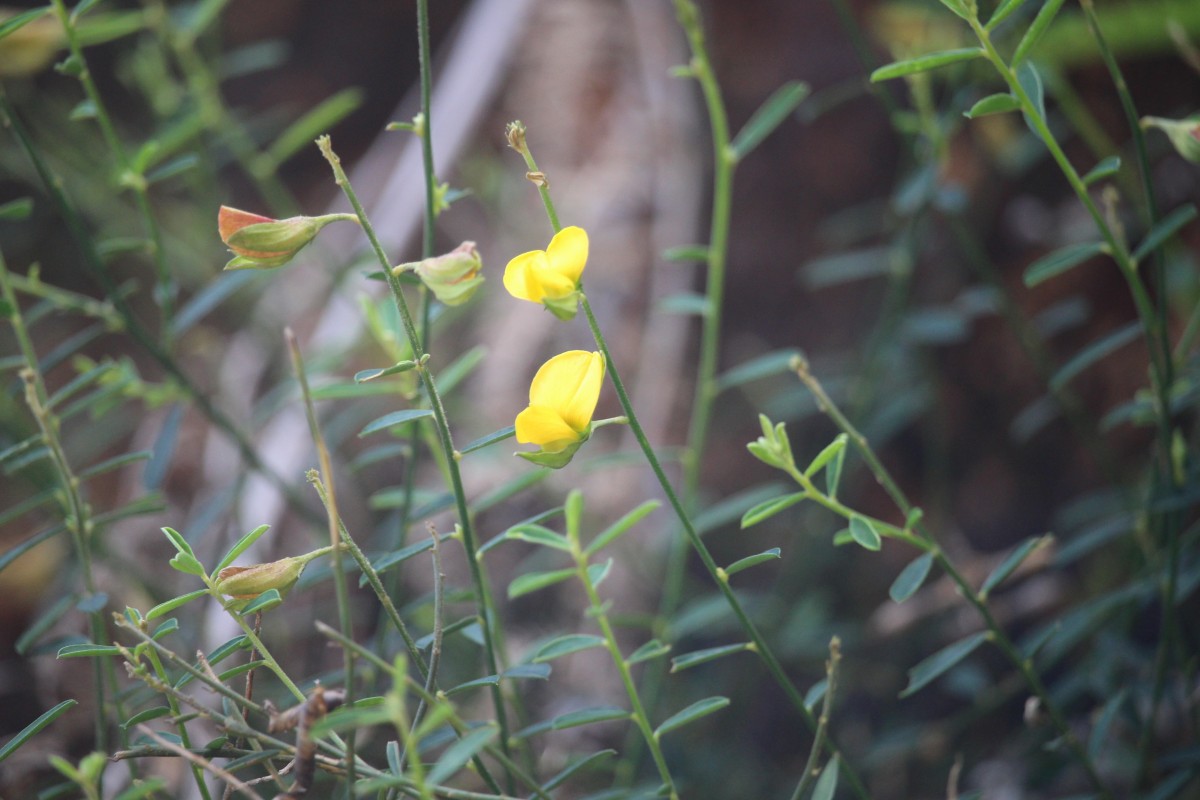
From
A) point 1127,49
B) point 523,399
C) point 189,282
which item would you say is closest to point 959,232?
point 1127,49

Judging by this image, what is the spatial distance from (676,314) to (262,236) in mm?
1326

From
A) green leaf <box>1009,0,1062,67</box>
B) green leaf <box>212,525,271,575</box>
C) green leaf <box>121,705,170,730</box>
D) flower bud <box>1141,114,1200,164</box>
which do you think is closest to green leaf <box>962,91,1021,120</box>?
green leaf <box>1009,0,1062,67</box>

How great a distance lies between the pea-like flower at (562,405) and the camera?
0.58 meters

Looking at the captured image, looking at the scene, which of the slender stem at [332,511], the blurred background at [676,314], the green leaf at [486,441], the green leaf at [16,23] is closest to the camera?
the slender stem at [332,511]

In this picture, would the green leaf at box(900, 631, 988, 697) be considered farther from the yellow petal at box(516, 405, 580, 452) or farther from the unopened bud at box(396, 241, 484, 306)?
the unopened bud at box(396, 241, 484, 306)

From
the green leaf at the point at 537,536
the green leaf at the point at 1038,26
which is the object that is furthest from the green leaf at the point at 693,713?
the green leaf at the point at 1038,26

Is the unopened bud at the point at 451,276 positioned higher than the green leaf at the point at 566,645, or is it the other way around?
the unopened bud at the point at 451,276

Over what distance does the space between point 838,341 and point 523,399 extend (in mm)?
675

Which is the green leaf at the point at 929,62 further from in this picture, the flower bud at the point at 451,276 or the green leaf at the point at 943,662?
the green leaf at the point at 943,662

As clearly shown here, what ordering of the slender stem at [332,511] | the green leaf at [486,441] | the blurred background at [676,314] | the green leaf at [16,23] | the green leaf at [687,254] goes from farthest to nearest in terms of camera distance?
the blurred background at [676,314]
the green leaf at [687,254]
the green leaf at [16,23]
the green leaf at [486,441]
the slender stem at [332,511]

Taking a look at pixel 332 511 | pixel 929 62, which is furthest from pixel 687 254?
pixel 332 511

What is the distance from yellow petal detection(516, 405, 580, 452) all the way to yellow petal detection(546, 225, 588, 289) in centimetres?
9

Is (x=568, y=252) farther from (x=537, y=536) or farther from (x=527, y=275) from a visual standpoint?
(x=537, y=536)

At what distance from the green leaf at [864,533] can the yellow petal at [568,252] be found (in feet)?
0.90
